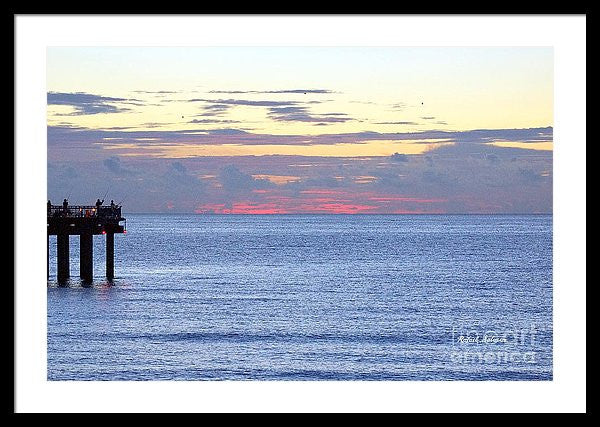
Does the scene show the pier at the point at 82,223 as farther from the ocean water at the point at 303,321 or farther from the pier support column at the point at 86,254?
the ocean water at the point at 303,321

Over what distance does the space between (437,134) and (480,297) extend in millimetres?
33701

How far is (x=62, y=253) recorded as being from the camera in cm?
2162

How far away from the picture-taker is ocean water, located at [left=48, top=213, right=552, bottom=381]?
607 inches

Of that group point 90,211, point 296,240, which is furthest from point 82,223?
point 296,240

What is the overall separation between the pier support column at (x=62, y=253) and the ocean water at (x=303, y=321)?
53 cm

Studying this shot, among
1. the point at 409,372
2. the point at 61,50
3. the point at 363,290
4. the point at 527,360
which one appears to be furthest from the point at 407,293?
the point at 61,50

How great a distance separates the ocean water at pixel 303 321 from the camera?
50.6 ft

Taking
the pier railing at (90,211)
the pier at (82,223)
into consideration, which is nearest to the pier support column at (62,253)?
the pier at (82,223)

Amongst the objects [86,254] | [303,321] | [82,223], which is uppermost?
[82,223]

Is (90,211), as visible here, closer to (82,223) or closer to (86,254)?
(82,223)

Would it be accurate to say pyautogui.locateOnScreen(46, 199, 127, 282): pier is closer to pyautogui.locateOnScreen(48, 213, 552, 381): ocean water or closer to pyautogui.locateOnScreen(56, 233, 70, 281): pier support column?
pyautogui.locateOnScreen(56, 233, 70, 281): pier support column

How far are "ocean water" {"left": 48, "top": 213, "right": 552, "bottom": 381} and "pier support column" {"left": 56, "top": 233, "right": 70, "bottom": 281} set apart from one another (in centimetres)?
53

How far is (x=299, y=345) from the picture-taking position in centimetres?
1753

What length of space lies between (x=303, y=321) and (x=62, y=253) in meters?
5.67
